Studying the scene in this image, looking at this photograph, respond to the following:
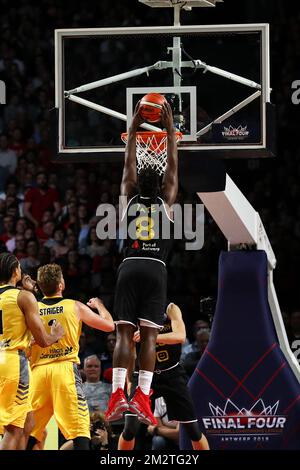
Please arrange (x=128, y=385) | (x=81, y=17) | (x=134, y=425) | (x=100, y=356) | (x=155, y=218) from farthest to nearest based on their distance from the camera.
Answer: (x=81, y=17)
(x=100, y=356)
(x=128, y=385)
(x=134, y=425)
(x=155, y=218)

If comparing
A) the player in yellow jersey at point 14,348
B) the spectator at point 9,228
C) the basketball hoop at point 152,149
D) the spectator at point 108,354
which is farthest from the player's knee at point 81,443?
the spectator at point 9,228

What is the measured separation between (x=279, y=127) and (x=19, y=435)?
24.8 feet

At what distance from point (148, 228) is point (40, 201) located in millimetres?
6879

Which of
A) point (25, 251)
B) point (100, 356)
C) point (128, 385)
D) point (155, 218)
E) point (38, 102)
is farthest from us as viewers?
point (38, 102)

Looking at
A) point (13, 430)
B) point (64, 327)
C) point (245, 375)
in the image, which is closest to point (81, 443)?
point (13, 430)

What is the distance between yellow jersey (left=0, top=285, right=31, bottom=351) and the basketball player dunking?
32.9 inches

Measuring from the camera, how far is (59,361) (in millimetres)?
9750

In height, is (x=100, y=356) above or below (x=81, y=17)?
below

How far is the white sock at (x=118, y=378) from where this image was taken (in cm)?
859

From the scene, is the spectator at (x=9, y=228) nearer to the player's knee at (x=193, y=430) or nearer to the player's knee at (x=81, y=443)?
the player's knee at (x=193, y=430)

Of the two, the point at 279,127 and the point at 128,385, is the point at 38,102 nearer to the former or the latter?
the point at 279,127

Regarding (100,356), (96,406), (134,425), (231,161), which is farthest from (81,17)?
(134,425)

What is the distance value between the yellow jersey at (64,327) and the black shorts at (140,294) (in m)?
1.03

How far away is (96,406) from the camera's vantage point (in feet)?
38.2
